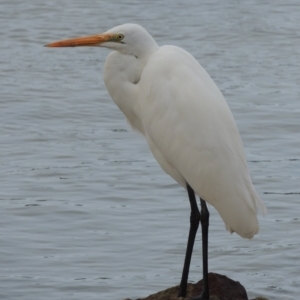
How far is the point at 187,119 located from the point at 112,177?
3.52 meters

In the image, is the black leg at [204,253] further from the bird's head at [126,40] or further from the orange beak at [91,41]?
the orange beak at [91,41]

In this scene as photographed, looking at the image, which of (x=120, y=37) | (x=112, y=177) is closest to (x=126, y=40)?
(x=120, y=37)

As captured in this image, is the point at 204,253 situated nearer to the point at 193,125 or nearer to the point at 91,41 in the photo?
the point at 193,125

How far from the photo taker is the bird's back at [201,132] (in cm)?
510

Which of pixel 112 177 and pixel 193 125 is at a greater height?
pixel 193 125

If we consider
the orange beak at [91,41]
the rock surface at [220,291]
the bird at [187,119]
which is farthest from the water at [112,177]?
the orange beak at [91,41]

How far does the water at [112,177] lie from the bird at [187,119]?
1.38 meters

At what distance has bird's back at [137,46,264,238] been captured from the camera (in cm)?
510

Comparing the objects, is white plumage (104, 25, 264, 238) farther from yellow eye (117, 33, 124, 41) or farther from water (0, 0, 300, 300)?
water (0, 0, 300, 300)

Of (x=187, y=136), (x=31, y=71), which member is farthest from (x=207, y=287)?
(x=31, y=71)

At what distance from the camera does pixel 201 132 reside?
202 inches

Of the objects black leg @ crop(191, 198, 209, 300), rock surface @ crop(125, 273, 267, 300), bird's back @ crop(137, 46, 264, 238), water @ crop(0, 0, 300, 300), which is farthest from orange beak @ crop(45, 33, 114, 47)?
water @ crop(0, 0, 300, 300)

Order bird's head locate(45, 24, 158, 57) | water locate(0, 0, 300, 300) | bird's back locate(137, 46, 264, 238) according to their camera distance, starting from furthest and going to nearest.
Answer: water locate(0, 0, 300, 300) < bird's head locate(45, 24, 158, 57) < bird's back locate(137, 46, 264, 238)

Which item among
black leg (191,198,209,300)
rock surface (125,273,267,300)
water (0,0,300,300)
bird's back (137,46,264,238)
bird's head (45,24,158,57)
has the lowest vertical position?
water (0,0,300,300)
